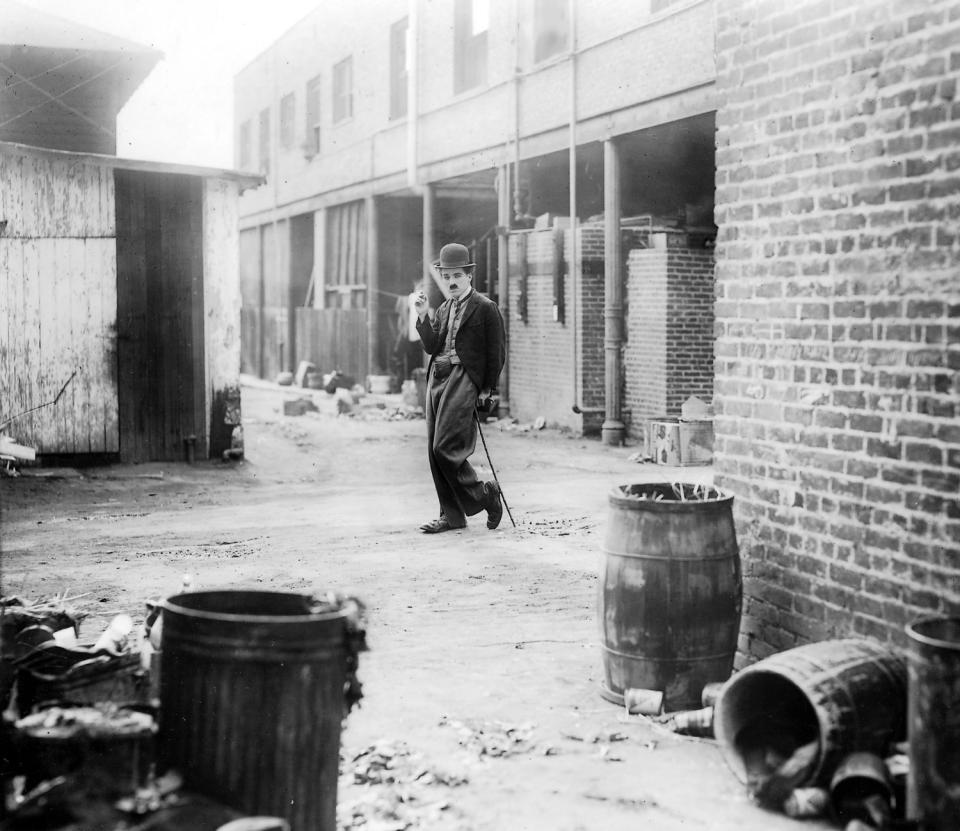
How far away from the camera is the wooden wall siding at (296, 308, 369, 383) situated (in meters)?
26.0

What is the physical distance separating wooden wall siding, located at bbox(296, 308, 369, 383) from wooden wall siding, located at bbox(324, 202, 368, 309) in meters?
0.41

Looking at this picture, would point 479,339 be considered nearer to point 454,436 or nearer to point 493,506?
point 454,436

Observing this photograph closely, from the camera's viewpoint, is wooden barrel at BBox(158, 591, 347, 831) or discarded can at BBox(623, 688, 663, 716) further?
discarded can at BBox(623, 688, 663, 716)

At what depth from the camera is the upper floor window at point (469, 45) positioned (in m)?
21.1

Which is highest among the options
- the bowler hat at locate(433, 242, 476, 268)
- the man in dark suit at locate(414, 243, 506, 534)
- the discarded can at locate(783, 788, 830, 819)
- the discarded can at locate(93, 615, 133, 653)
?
the bowler hat at locate(433, 242, 476, 268)

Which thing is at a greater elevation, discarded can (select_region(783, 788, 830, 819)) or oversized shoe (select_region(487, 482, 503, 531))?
oversized shoe (select_region(487, 482, 503, 531))

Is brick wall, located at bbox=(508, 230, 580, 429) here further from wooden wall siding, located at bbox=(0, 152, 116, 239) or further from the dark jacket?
the dark jacket

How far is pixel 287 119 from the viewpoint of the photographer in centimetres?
3178

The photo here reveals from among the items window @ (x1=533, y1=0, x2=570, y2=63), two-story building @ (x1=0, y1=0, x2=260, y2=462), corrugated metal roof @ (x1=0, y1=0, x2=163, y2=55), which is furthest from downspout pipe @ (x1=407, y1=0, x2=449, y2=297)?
two-story building @ (x1=0, y1=0, x2=260, y2=462)

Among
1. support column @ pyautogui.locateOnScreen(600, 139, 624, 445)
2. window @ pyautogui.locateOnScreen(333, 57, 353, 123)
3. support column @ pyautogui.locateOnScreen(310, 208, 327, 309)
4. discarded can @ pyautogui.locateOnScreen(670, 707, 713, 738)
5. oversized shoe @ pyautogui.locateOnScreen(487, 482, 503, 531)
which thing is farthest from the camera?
support column @ pyautogui.locateOnScreen(310, 208, 327, 309)

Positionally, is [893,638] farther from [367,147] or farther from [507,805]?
[367,147]

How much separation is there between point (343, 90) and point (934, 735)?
26.0 m

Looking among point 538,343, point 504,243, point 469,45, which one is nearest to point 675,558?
point 538,343

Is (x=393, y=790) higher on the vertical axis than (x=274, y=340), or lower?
lower
